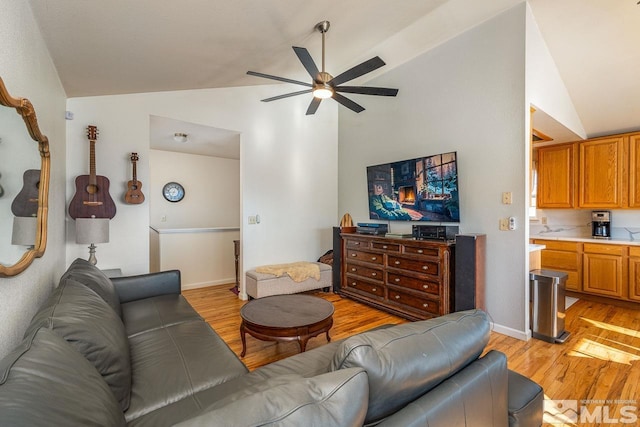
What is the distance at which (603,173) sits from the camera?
3842mm

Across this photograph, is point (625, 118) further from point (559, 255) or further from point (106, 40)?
point (106, 40)

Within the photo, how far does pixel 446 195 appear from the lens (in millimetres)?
3357

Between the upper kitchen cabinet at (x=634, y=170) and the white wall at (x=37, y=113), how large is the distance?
19.0ft

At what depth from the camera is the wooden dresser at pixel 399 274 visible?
300 centimetres

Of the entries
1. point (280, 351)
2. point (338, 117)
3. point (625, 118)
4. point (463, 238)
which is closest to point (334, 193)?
point (338, 117)

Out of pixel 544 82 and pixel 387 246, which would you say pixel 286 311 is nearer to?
pixel 387 246

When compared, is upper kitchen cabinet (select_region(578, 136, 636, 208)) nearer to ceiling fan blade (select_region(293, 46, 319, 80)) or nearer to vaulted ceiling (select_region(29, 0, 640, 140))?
vaulted ceiling (select_region(29, 0, 640, 140))

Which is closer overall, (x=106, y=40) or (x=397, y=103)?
(x=106, y=40)

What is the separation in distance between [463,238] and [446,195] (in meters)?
0.66

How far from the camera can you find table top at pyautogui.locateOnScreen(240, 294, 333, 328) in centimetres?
215

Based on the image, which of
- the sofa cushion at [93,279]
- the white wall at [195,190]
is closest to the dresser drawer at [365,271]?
the sofa cushion at [93,279]

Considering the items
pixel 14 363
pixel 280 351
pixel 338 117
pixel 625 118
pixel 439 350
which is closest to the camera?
pixel 14 363

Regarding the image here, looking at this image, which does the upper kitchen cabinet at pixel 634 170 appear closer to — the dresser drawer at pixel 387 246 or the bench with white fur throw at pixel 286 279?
the dresser drawer at pixel 387 246

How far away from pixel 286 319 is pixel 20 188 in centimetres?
172
